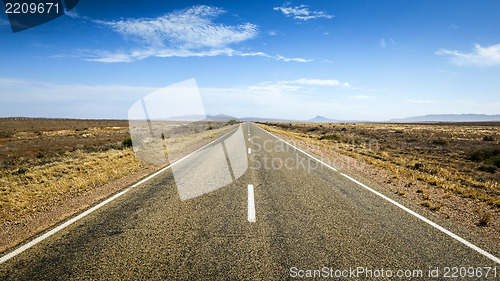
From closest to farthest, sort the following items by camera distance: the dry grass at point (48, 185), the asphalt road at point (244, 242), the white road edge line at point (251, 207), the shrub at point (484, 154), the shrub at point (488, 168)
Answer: the asphalt road at point (244, 242) < the white road edge line at point (251, 207) < the dry grass at point (48, 185) < the shrub at point (488, 168) < the shrub at point (484, 154)

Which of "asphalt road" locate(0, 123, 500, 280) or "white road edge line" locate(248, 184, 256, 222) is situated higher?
"white road edge line" locate(248, 184, 256, 222)

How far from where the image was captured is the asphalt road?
2979 mm

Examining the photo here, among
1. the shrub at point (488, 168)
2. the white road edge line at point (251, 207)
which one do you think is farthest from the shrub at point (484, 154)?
the white road edge line at point (251, 207)

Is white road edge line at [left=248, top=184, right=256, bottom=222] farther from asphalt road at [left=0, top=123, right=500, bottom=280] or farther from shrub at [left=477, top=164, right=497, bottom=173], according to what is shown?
shrub at [left=477, top=164, right=497, bottom=173]

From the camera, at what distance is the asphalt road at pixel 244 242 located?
2979 millimetres

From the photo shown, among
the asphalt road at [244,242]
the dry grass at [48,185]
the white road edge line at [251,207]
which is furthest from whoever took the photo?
the dry grass at [48,185]

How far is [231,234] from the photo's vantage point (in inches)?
151

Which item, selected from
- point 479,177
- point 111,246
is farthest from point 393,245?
point 479,177

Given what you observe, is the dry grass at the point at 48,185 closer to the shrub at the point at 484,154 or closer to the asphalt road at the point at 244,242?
the asphalt road at the point at 244,242

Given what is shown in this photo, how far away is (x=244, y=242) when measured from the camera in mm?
Answer: 3586

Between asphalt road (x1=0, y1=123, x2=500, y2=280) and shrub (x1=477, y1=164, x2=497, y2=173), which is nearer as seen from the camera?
→ asphalt road (x1=0, y1=123, x2=500, y2=280)

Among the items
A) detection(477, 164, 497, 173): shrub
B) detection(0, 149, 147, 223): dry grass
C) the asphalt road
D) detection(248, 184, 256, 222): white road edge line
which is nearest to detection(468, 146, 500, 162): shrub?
detection(477, 164, 497, 173): shrub

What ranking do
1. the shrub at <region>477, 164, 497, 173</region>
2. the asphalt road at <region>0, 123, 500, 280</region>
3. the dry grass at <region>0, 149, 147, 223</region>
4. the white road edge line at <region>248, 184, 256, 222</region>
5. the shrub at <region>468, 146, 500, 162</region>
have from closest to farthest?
1. the asphalt road at <region>0, 123, 500, 280</region>
2. the white road edge line at <region>248, 184, 256, 222</region>
3. the dry grass at <region>0, 149, 147, 223</region>
4. the shrub at <region>477, 164, 497, 173</region>
5. the shrub at <region>468, 146, 500, 162</region>

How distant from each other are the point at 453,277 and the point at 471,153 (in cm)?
1803
